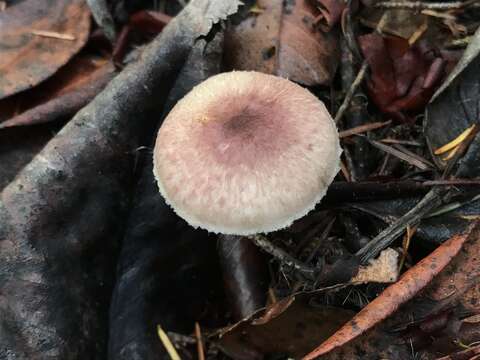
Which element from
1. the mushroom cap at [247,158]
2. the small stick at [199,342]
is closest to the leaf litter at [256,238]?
the small stick at [199,342]

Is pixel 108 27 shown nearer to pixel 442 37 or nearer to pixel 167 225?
pixel 167 225

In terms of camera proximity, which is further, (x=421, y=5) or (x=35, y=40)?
(x=35, y=40)

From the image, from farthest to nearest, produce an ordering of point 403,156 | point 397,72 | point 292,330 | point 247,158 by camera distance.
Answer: point 397,72
point 403,156
point 292,330
point 247,158

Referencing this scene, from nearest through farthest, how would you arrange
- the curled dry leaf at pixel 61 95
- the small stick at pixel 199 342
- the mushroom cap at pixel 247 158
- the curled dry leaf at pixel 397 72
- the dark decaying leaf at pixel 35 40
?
the mushroom cap at pixel 247 158, the small stick at pixel 199 342, the curled dry leaf at pixel 397 72, the curled dry leaf at pixel 61 95, the dark decaying leaf at pixel 35 40

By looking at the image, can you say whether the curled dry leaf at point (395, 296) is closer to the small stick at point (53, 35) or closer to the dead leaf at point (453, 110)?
the dead leaf at point (453, 110)

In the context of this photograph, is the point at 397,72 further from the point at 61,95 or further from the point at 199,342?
the point at 61,95

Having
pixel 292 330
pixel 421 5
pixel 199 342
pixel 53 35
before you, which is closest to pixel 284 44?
pixel 421 5
